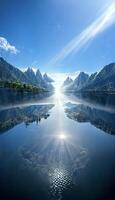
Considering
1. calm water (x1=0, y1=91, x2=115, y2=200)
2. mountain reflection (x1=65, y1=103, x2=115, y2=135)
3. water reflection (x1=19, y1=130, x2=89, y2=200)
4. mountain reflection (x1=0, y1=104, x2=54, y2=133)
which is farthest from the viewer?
mountain reflection (x1=65, y1=103, x2=115, y2=135)

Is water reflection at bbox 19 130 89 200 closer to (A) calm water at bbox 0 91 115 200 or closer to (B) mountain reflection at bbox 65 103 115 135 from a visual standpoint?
(A) calm water at bbox 0 91 115 200

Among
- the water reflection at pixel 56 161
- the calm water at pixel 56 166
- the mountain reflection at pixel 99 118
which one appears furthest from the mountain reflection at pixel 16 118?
the water reflection at pixel 56 161

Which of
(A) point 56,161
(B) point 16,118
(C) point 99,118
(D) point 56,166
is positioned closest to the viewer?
(D) point 56,166

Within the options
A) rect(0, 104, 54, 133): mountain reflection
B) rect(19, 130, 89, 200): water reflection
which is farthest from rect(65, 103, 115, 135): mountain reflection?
rect(19, 130, 89, 200): water reflection

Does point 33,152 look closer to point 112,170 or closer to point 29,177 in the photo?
point 29,177

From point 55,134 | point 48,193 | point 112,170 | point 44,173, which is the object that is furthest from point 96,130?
point 48,193

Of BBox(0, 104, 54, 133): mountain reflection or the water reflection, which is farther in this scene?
BBox(0, 104, 54, 133): mountain reflection

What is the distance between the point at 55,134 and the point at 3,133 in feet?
40.9

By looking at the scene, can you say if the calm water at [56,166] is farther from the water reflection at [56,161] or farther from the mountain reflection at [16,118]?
the mountain reflection at [16,118]

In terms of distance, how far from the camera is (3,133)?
4578cm

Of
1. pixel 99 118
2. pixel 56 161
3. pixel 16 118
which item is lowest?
pixel 99 118

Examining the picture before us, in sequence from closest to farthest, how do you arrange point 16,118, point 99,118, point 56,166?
point 56,166, point 16,118, point 99,118

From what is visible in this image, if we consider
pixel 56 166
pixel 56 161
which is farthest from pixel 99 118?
pixel 56 166

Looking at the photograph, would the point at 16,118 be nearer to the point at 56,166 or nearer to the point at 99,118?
the point at 99,118
